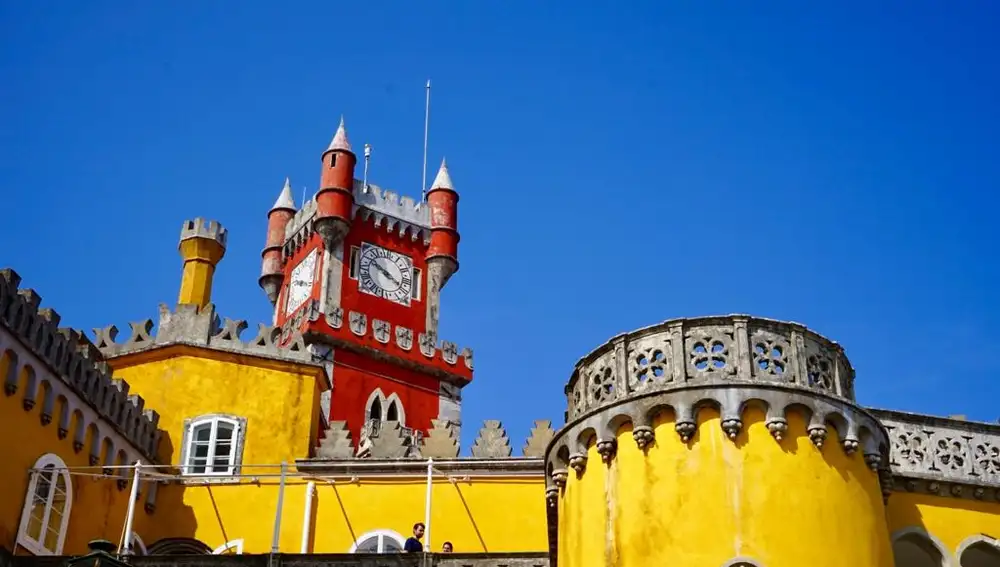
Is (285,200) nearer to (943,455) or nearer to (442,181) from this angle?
(442,181)

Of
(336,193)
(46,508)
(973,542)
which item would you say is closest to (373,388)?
(336,193)

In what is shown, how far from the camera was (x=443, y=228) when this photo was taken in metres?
49.9

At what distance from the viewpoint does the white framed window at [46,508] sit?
20469 millimetres

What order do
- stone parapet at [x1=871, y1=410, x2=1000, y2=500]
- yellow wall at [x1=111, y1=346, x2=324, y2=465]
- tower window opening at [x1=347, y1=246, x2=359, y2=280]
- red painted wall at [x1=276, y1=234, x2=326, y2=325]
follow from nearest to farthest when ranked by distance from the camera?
stone parapet at [x1=871, y1=410, x2=1000, y2=500]
yellow wall at [x1=111, y1=346, x2=324, y2=465]
red painted wall at [x1=276, y1=234, x2=326, y2=325]
tower window opening at [x1=347, y1=246, x2=359, y2=280]

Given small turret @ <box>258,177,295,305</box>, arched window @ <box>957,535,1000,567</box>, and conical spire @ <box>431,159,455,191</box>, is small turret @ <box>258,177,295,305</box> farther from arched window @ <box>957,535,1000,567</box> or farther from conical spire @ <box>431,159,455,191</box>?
arched window @ <box>957,535,1000,567</box>

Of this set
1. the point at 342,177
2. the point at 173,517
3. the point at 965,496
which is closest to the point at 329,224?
the point at 342,177

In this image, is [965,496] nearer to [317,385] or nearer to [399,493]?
[399,493]

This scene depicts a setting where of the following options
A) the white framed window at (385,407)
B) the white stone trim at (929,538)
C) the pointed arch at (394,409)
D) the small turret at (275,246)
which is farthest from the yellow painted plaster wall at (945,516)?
the small turret at (275,246)

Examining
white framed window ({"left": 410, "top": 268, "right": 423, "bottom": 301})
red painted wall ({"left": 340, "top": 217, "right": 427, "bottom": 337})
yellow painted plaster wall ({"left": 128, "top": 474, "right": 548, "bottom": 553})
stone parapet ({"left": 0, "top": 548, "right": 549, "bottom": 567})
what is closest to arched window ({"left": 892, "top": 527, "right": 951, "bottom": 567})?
stone parapet ({"left": 0, "top": 548, "right": 549, "bottom": 567})

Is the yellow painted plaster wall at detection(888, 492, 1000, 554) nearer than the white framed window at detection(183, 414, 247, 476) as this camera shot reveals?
Yes

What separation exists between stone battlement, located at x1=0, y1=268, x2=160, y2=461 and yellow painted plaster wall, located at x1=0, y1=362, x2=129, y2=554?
2.38 feet

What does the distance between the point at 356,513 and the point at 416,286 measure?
24.0 meters

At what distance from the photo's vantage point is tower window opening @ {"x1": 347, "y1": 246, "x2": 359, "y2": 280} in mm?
46531

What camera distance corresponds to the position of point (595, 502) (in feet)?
52.3
